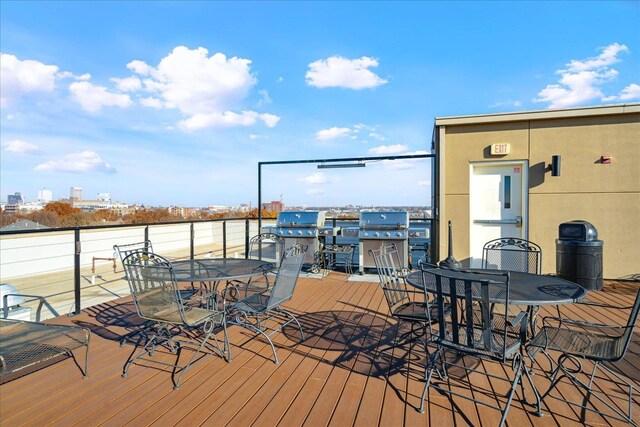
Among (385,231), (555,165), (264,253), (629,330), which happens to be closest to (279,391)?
(629,330)

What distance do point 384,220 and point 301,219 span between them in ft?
4.83

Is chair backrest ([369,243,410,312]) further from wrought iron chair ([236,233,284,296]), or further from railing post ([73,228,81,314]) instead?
railing post ([73,228,81,314])

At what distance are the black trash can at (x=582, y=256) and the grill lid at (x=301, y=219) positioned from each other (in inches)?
144

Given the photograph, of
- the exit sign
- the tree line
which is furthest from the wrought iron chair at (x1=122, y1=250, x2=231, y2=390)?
the tree line

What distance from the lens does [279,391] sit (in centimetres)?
209

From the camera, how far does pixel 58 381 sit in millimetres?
2230

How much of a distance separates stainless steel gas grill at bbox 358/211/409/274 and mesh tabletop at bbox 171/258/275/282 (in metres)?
2.49

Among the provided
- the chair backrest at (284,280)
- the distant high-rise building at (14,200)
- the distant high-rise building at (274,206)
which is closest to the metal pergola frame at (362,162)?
the distant high-rise building at (274,206)

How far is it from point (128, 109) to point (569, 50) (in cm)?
1768

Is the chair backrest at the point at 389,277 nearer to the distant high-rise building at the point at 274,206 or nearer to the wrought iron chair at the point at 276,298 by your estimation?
the wrought iron chair at the point at 276,298

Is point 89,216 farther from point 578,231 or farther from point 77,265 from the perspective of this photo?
point 578,231

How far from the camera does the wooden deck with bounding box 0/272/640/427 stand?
180cm

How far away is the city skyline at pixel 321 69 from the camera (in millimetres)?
6840

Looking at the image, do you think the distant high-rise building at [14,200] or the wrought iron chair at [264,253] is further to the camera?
the distant high-rise building at [14,200]
